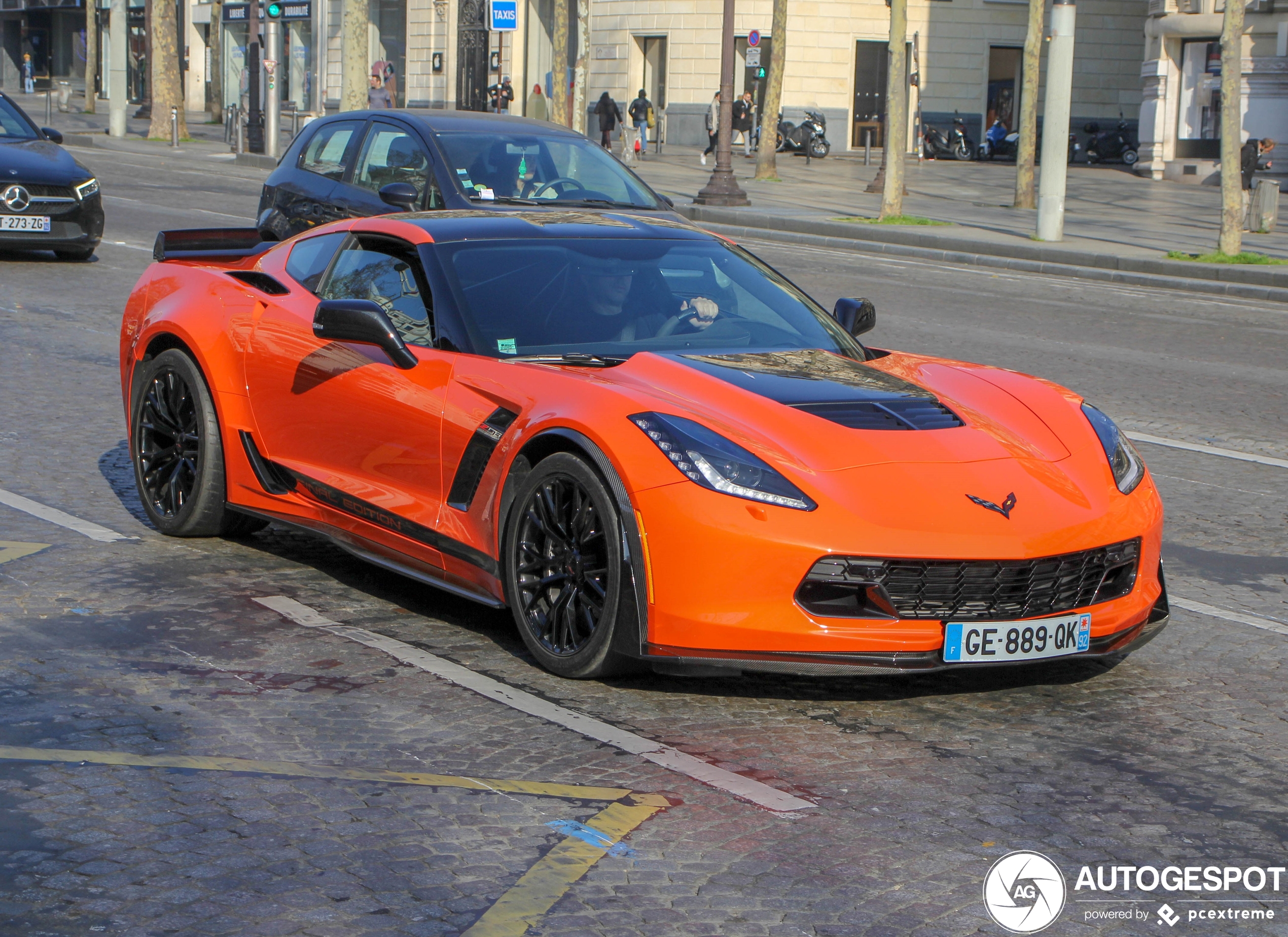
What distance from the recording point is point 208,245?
26.2ft

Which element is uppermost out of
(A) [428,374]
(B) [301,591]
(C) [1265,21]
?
(C) [1265,21]

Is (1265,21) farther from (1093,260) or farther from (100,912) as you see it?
(100,912)

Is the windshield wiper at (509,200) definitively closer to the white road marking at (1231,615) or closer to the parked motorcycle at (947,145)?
the white road marking at (1231,615)

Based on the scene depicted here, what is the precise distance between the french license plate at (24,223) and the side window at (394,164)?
4732 mm

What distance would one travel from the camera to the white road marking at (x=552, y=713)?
165 inches

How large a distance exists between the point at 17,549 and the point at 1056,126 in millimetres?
20728

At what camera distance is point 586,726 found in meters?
4.67

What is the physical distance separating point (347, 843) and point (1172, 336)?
1267 centimetres

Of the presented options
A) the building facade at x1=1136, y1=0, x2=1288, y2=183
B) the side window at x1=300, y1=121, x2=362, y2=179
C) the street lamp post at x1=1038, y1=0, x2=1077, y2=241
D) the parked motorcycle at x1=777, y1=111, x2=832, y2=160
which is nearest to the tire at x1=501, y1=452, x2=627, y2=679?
the side window at x1=300, y1=121, x2=362, y2=179

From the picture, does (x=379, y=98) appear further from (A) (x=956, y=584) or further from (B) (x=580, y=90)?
(A) (x=956, y=584)

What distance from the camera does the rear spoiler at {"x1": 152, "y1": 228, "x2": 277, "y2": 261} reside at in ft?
24.9

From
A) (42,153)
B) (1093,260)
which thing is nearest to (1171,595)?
(42,153)

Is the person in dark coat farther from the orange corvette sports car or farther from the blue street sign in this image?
the orange corvette sports car
